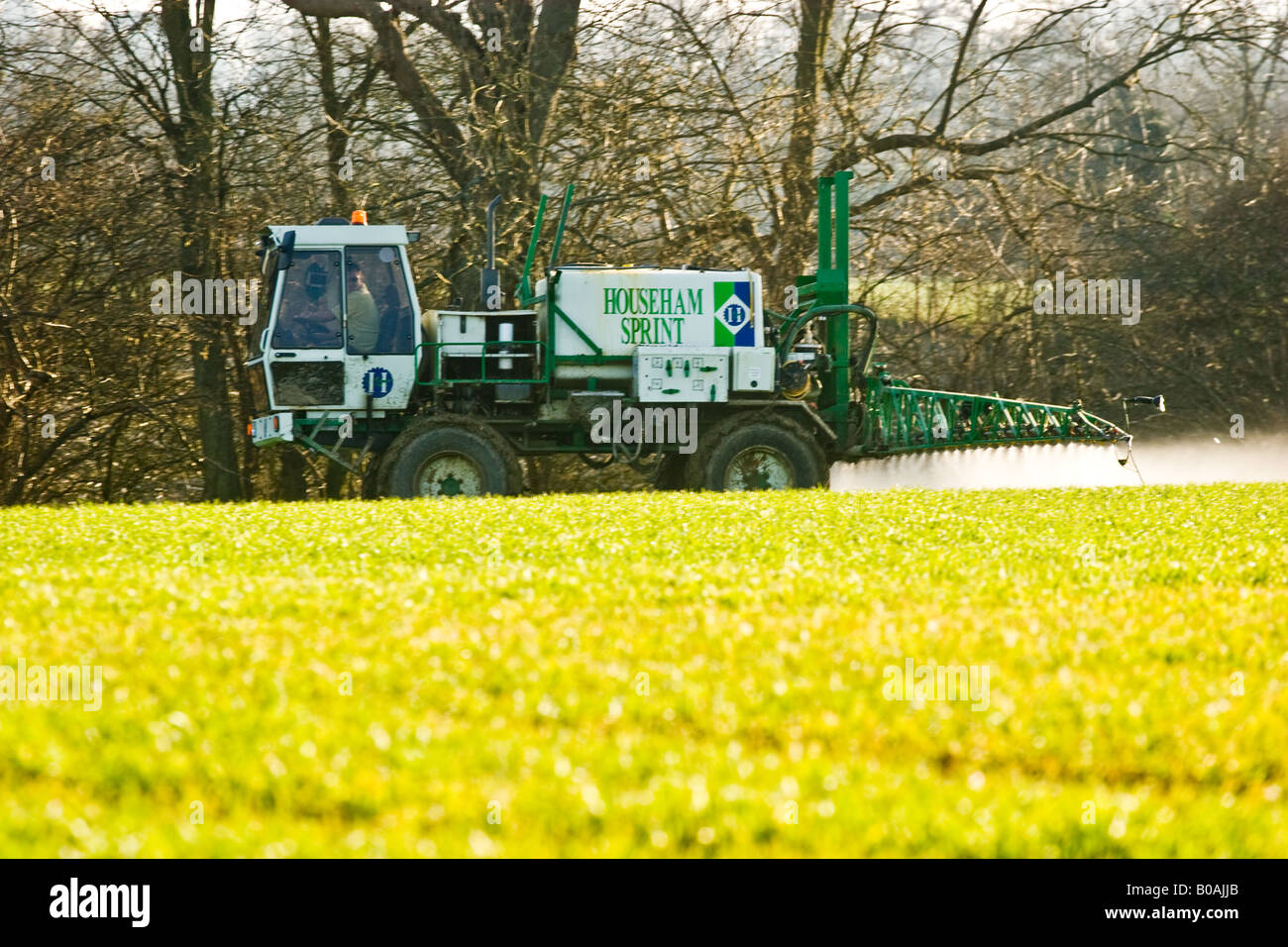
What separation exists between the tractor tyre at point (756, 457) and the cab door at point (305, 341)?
4.56 m

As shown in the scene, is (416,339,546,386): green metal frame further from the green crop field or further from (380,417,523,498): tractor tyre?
the green crop field

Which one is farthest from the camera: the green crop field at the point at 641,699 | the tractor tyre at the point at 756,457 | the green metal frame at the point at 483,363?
the tractor tyre at the point at 756,457

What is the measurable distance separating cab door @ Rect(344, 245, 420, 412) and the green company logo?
8.14 ft

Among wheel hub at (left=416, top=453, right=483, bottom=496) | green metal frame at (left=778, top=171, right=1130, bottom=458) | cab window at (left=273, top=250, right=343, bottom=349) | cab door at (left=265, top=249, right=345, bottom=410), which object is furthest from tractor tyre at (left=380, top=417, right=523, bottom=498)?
green metal frame at (left=778, top=171, right=1130, bottom=458)

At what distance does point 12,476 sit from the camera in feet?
75.7

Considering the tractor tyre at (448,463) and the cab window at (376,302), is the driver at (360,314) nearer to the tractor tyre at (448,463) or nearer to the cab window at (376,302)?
the cab window at (376,302)

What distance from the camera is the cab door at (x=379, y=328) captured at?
17922 mm

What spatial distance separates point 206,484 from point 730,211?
9902 millimetres

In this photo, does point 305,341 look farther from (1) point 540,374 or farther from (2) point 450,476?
(1) point 540,374

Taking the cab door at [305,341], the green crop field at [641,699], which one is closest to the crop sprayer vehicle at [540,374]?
the cab door at [305,341]

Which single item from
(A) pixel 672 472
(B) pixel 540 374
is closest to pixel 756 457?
(A) pixel 672 472
